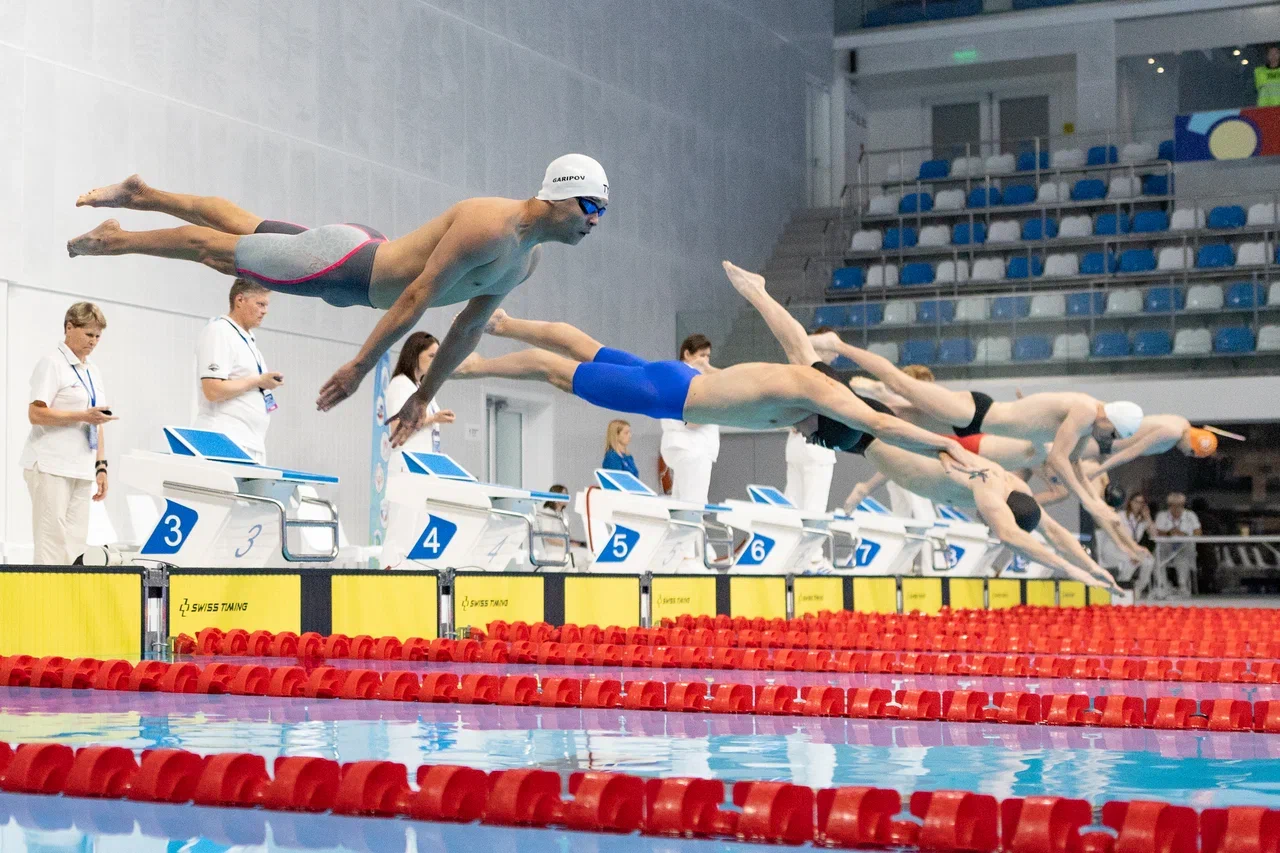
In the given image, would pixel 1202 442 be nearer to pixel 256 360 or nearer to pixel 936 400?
pixel 936 400

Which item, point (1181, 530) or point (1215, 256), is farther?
point (1215, 256)

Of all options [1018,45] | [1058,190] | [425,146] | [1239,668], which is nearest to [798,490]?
[425,146]

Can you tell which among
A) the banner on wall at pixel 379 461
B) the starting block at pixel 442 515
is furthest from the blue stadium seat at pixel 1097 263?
the starting block at pixel 442 515

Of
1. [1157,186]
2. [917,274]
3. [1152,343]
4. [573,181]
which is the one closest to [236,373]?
[573,181]

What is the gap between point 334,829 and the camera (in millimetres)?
3279

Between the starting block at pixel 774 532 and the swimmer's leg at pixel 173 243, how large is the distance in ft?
22.6

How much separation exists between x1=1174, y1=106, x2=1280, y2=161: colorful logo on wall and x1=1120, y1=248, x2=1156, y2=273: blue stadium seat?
3.37 meters

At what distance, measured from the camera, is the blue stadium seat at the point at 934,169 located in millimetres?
24953

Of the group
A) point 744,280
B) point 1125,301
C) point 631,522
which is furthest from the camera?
point 1125,301

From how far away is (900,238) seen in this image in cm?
2345

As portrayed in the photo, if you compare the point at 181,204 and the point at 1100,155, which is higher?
the point at 1100,155

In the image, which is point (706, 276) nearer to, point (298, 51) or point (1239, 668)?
point (298, 51)

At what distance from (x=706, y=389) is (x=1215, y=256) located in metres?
15.7

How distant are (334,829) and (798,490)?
1131cm
